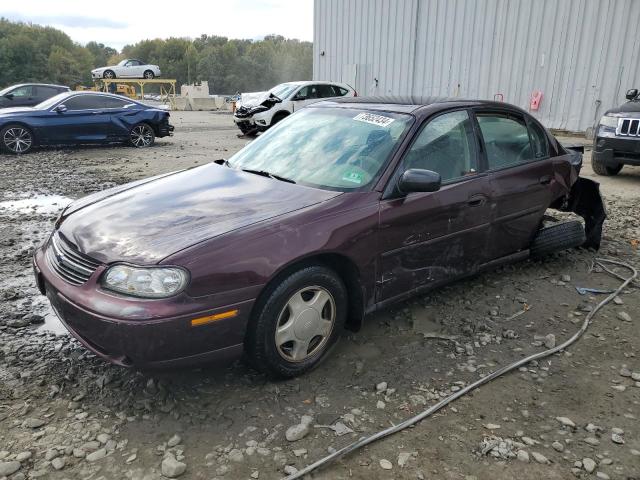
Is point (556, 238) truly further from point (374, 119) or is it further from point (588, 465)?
point (588, 465)

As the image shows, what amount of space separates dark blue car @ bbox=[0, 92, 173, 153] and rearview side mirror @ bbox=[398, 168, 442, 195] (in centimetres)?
1047

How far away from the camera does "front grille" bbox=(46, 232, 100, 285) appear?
8.53 feet

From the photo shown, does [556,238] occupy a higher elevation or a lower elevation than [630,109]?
lower

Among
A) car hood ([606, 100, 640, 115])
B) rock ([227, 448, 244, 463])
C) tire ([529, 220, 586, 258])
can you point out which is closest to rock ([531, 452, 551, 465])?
rock ([227, 448, 244, 463])

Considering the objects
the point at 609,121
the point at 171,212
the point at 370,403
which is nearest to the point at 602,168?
the point at 609,121

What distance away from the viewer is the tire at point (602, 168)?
8.85 m

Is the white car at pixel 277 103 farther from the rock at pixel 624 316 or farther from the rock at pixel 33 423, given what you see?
the rock at pixel 33 423

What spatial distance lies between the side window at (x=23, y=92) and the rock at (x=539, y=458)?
1667 cm

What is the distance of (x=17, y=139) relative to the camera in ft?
35.6

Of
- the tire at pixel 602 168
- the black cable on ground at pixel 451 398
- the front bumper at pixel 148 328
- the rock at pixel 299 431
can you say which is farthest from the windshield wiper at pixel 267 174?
the tire at pixel 602 168

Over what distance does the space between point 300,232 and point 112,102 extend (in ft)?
35.4

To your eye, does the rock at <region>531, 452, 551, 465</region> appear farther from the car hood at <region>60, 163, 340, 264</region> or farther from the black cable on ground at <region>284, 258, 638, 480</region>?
the car hood at <region>60, 163, 340, 264</region>

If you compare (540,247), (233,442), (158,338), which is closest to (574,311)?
(540,247)

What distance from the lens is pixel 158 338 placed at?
236 centimetres
